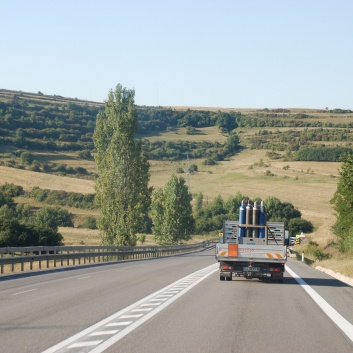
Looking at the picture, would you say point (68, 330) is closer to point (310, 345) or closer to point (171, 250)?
point (310, 345)

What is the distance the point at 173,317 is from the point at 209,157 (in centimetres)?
15890

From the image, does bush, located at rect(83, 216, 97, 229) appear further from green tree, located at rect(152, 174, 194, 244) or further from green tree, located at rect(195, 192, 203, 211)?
green tree, located at rect(195, 192, 203, 211)

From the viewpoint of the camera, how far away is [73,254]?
39.0 m

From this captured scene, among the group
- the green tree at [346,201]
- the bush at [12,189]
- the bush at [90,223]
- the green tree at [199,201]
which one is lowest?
the bush at [90,223]

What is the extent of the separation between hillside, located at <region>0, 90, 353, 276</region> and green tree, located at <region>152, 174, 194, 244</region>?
14726 millimetres

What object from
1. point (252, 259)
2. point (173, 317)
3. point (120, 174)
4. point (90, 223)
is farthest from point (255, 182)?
point (173, 317)

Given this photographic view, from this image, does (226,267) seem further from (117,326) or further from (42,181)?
(42,181)

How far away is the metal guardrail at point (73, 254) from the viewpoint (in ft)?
105

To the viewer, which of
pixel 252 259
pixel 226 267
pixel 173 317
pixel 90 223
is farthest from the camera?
pixel 90 223

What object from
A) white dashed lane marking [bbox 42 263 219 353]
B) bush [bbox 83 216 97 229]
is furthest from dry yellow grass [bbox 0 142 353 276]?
white dashed lane marking [bbox 42 263 219 353]

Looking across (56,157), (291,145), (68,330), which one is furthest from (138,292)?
(291,145)

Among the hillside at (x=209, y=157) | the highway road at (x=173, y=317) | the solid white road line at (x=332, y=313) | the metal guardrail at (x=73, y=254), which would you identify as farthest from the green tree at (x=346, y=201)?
the solid white road line at (x=332, y=313)

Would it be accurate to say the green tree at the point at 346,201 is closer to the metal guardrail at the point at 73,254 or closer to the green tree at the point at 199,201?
the metal guardrail at the point at 73,254

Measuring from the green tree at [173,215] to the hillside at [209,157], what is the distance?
14.7 metres
